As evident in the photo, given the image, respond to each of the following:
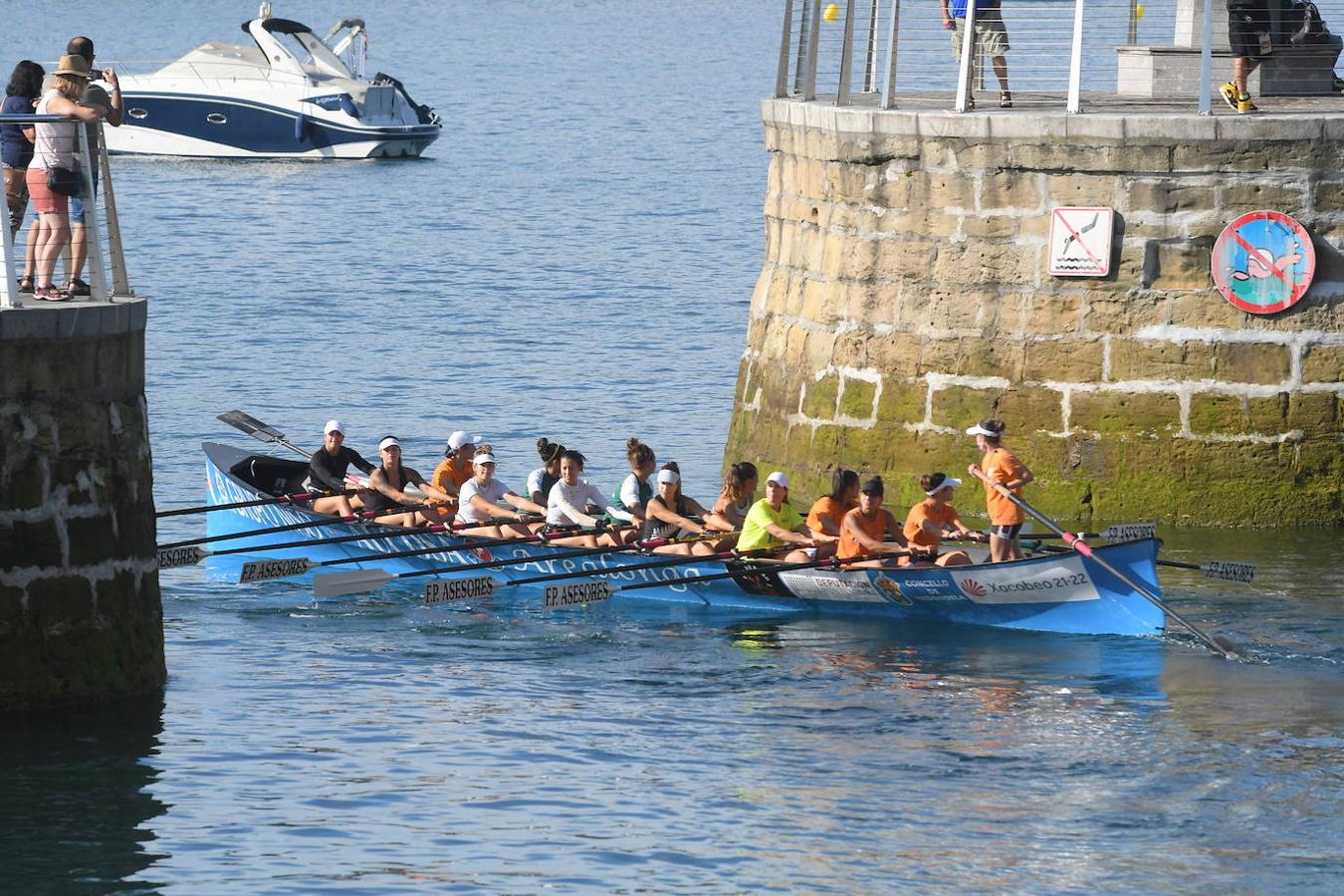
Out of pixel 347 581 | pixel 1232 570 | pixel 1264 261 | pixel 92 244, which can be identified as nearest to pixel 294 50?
pixel 347 581

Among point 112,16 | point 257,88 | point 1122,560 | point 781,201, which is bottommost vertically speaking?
point 1122,560

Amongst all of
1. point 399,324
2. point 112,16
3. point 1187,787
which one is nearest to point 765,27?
point 112,16

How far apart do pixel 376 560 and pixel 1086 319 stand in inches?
268

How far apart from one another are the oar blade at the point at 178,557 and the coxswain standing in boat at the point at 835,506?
547 cm

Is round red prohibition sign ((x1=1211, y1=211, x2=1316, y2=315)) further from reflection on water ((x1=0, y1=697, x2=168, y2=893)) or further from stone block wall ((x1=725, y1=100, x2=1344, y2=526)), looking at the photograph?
reflection on water ((x1=0, y1=697, x2=168, y2=893))

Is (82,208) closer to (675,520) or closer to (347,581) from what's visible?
(347,581)

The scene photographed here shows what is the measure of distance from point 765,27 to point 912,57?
68.0 meters

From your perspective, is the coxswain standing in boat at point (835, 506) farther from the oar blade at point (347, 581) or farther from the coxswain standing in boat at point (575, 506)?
the oar blade at point (347, 581)

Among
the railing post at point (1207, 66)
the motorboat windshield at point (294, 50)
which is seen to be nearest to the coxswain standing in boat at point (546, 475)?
the railing post at point (1207, 66)

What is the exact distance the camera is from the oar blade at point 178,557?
20.1 meters

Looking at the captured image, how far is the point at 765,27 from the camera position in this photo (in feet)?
441

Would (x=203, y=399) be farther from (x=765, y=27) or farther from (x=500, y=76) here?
(x=765, y=27)

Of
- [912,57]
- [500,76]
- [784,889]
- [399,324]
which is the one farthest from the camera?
[500,76]

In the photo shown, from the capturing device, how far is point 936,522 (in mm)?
19250
